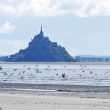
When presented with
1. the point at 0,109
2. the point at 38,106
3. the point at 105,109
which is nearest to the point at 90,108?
the point at 105,109

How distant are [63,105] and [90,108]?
223 cm

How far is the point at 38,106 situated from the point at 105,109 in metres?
3.97

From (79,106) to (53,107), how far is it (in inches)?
73.6

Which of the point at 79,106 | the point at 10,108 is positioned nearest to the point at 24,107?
the point at 10,108

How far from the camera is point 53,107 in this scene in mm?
29688

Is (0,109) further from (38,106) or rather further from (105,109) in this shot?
(105,109)

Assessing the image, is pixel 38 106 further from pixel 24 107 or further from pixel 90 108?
pixel 90 108

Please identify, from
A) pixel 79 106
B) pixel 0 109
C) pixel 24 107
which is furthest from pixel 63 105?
pixel 0 109

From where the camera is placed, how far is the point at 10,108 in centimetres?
2841

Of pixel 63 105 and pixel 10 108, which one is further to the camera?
pixel 63 105

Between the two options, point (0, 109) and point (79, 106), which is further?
point (79, 106)

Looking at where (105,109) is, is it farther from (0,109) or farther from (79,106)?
(0,109)

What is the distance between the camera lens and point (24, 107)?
1151 inches

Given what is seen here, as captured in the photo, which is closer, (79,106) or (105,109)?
(105,109)
